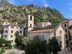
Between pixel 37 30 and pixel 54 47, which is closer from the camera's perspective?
pixel 54 47

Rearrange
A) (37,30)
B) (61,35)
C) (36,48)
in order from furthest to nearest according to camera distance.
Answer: (37,30) → (61,35) → (36,48)

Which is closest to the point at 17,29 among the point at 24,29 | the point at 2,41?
the point at 24,29

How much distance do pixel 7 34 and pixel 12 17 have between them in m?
62.0

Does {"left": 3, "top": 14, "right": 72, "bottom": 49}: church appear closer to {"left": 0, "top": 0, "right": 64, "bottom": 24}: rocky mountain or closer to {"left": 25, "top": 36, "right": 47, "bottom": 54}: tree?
{"left": 25, "top": 36, "right": 47, "bottom": 54}: tree

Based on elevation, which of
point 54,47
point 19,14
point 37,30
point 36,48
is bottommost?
point 54,47

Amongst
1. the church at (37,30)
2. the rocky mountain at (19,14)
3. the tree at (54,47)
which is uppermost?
the rocky mountain at (19,14)

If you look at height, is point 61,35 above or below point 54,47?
above

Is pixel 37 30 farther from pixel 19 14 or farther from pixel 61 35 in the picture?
pixel 19 14

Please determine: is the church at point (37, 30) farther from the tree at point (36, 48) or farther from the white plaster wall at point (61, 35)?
the tree at point (36, 48)

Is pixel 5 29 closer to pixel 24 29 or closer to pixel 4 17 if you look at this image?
pixel 24 29

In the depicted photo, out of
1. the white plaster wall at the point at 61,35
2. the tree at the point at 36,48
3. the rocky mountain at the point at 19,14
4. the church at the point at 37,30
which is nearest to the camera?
the tree at the point at 36,48

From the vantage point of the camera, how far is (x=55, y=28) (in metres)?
54.8

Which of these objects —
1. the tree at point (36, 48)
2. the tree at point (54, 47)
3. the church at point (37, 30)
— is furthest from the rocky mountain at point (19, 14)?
the tree at point (36, 48)

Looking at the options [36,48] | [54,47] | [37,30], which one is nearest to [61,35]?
[37,30]
